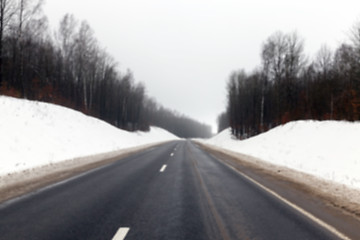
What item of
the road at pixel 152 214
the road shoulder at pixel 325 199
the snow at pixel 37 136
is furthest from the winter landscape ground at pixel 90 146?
the road at pixel 152 214

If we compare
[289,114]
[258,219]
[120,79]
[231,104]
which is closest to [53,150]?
[258,219]

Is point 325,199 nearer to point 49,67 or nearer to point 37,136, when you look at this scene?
point 37,136

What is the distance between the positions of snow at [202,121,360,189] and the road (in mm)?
5130

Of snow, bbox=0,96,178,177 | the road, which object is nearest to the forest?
snow, bbox=0,96,178,177

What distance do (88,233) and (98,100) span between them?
47784 millimetres

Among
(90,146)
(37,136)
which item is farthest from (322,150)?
(37,136)

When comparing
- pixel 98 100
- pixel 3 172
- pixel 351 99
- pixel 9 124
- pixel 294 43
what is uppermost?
pixel 294 43

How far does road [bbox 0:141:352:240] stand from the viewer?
3.98 meters

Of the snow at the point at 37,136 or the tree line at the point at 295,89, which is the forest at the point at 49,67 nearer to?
the snow at the point at 37,136

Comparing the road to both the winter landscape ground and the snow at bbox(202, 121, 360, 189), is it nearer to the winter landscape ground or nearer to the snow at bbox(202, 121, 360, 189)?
the winter landscape ground

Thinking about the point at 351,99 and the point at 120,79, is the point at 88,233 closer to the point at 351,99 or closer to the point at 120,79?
the point at 351,99

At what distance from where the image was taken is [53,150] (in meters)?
16.2

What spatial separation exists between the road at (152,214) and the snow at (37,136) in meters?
5.58

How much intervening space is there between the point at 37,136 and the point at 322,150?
732 inches
